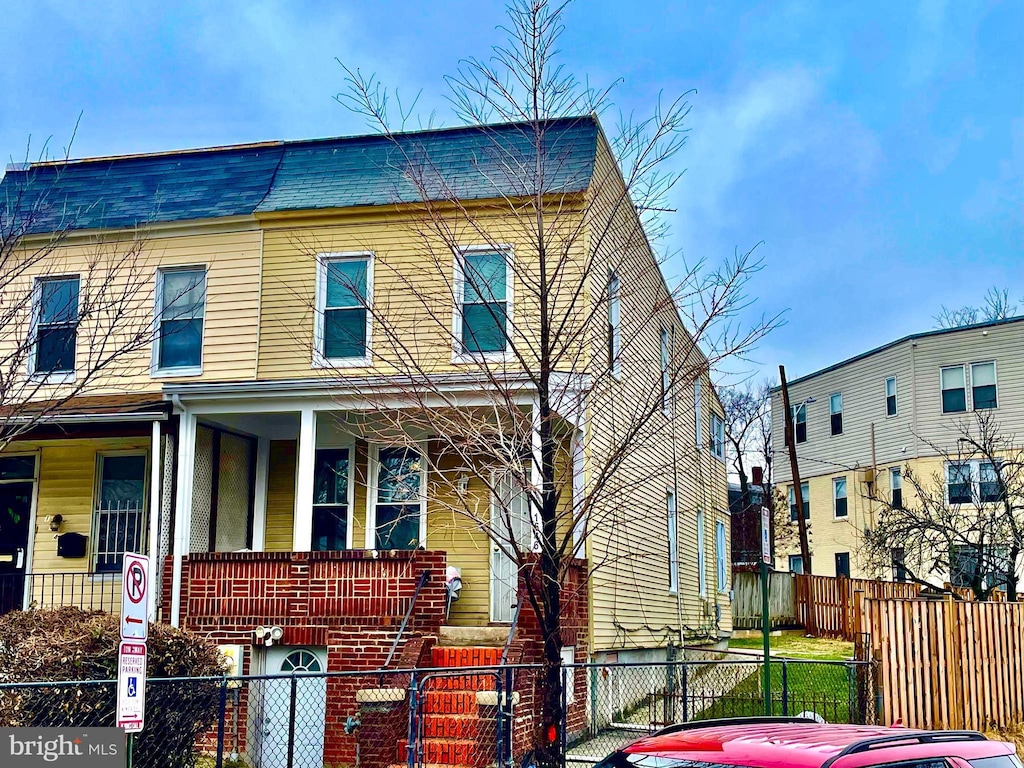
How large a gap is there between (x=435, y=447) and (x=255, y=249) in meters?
4.16

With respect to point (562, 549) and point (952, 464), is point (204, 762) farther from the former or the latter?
point (952, 464)

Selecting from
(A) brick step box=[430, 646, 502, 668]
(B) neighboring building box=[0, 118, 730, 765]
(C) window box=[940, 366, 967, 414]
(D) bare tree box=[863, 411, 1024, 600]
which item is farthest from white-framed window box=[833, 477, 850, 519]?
(A) brick step box=[430, 646, 502, 668]

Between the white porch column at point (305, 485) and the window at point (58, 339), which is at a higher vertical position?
the window at point (58, 339)

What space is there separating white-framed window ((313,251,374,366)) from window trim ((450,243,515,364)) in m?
1.59

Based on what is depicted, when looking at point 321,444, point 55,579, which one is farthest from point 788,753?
point 55,579

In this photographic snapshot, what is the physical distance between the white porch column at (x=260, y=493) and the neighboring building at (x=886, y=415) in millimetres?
21406

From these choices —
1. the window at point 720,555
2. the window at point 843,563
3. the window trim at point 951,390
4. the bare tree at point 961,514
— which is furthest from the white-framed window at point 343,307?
the window at point 843,563

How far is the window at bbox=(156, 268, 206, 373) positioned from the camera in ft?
55.9

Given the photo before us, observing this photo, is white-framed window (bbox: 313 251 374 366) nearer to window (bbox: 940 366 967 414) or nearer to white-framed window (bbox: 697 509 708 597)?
white-framed window (bbox: 697 509 708 597)

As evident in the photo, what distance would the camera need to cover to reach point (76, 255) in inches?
683

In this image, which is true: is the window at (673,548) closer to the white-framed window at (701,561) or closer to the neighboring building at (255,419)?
the neighboring building at (255,419)

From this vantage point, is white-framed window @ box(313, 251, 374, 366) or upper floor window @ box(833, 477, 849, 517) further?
upper floor window @ box(833, 477, 849, 517)

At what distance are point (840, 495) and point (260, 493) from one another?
28.5m

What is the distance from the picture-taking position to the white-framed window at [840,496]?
4056 centimetres
